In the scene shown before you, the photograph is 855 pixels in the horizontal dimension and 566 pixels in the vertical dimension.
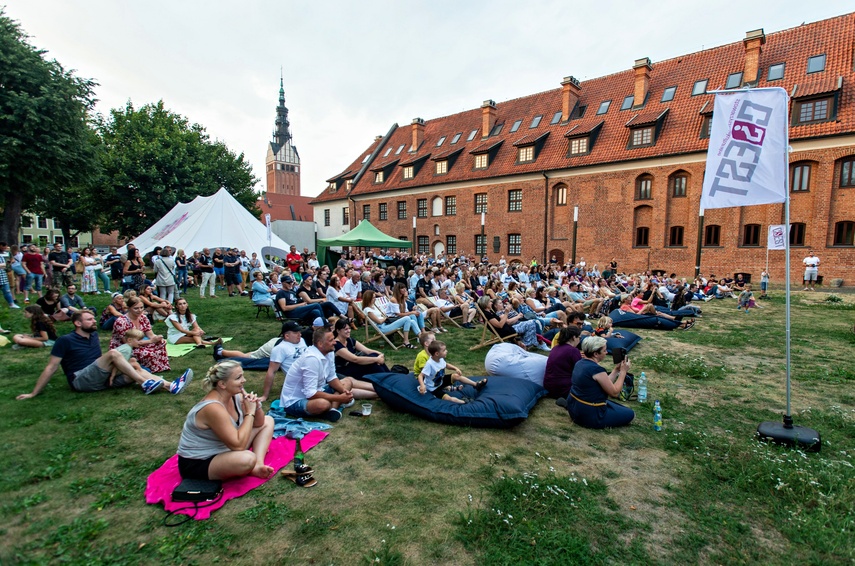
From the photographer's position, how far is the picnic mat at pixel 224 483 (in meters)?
3.59

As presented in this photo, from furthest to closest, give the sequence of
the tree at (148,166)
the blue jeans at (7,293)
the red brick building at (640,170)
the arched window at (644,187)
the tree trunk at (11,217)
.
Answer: the tree at (148,166)
the arched window at (644,187)
the red brick building at (640,170)
the tree trunk at (11,217)
the blue jeans at (7,293)

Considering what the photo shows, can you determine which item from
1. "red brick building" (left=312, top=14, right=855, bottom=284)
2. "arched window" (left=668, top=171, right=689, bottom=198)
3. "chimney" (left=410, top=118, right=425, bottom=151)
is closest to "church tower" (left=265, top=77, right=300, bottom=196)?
"chimney" (left=410, top=118, right=425, bottom=151)

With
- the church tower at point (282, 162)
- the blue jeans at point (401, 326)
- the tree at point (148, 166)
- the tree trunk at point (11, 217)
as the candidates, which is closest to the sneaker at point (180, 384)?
the blue jeans at point (401, 326)

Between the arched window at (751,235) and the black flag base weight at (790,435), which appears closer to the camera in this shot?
→ the black flag base weight at (790,435)

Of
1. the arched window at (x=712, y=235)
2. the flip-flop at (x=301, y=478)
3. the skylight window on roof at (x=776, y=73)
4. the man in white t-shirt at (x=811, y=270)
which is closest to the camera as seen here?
the flip-flop at (x=301, y=478)

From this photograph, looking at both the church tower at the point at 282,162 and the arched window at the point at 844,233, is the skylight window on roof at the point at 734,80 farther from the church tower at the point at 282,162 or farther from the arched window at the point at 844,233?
the church tower at the point at 282,162

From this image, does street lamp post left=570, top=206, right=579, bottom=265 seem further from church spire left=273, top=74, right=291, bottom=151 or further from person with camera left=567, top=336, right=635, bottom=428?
church spire left=273, top=74, right=291, bottom=151

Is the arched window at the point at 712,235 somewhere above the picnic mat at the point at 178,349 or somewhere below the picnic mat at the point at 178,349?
above

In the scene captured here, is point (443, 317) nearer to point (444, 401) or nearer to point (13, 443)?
point (444, 401)

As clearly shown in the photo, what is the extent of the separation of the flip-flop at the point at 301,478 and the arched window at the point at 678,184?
29.2m

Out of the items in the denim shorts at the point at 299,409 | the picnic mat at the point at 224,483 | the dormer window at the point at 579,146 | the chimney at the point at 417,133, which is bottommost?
the picnic mat at the point at 224,483

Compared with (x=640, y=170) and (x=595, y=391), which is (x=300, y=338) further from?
(x=640, y=170)

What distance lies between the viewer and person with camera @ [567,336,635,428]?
208 inches

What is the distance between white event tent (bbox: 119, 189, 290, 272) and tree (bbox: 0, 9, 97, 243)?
13.8 ft
